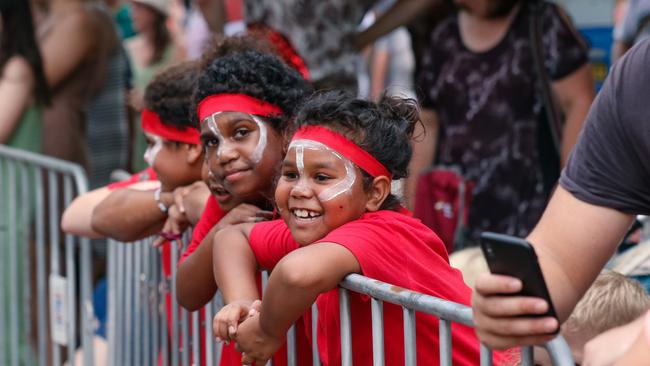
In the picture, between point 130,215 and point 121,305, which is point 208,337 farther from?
point 121,305

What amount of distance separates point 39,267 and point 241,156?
2.18 metres

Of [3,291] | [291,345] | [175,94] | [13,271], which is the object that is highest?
[175,94]

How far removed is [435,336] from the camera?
8.41 feet

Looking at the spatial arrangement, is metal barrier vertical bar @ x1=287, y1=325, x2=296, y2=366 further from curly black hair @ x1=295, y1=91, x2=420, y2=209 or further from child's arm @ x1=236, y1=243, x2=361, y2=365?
curly black hair @ x1=295, y1=91, x2=420, y2=209

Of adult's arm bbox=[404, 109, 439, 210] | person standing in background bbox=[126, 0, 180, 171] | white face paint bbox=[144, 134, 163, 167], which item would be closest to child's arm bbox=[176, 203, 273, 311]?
white face paint bbox=[144, 134, 163, 167]

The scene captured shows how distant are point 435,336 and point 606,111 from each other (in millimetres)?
638

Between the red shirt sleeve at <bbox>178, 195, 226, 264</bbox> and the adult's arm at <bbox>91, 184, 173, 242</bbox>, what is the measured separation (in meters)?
0.40

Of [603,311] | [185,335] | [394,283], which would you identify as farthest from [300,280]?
[185,335]

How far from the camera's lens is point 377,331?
8.07 ft

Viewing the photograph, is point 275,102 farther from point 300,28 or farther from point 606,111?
point 300,28

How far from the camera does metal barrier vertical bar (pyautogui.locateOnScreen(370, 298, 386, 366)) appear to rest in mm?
2461

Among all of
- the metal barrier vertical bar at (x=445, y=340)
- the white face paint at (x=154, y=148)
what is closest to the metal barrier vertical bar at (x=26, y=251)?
the white face paint at (x=154, y=148)

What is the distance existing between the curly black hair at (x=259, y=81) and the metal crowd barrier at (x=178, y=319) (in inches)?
22.4

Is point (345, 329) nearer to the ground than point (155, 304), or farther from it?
farther from it
